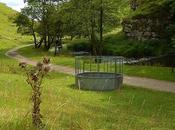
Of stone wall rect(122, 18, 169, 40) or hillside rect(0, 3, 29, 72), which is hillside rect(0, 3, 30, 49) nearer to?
hillside rect(0, 3, 29, 72)

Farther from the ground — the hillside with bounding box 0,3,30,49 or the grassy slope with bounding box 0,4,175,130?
the hillside with bounding box 0,3,30,49

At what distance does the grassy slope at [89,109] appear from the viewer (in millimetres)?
8852

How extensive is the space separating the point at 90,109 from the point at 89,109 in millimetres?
153

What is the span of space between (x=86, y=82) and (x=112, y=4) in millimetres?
23685

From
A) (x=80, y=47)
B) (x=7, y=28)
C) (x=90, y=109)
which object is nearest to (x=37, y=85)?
(x=90, y=109)

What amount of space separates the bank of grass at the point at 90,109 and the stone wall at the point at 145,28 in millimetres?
19519

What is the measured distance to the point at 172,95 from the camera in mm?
23000

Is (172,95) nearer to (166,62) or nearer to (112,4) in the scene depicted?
(166,62)

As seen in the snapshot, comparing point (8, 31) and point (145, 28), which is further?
point (8, 31)

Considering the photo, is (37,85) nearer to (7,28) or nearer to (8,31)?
(8,31)

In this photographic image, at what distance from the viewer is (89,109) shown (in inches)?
593

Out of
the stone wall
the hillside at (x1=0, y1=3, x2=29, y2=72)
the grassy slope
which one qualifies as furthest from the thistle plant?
the hillside at (x1=0, y1=3, x2=29, y2=72)

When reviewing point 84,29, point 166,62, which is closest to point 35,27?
point 84,29

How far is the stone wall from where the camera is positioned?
153ft
